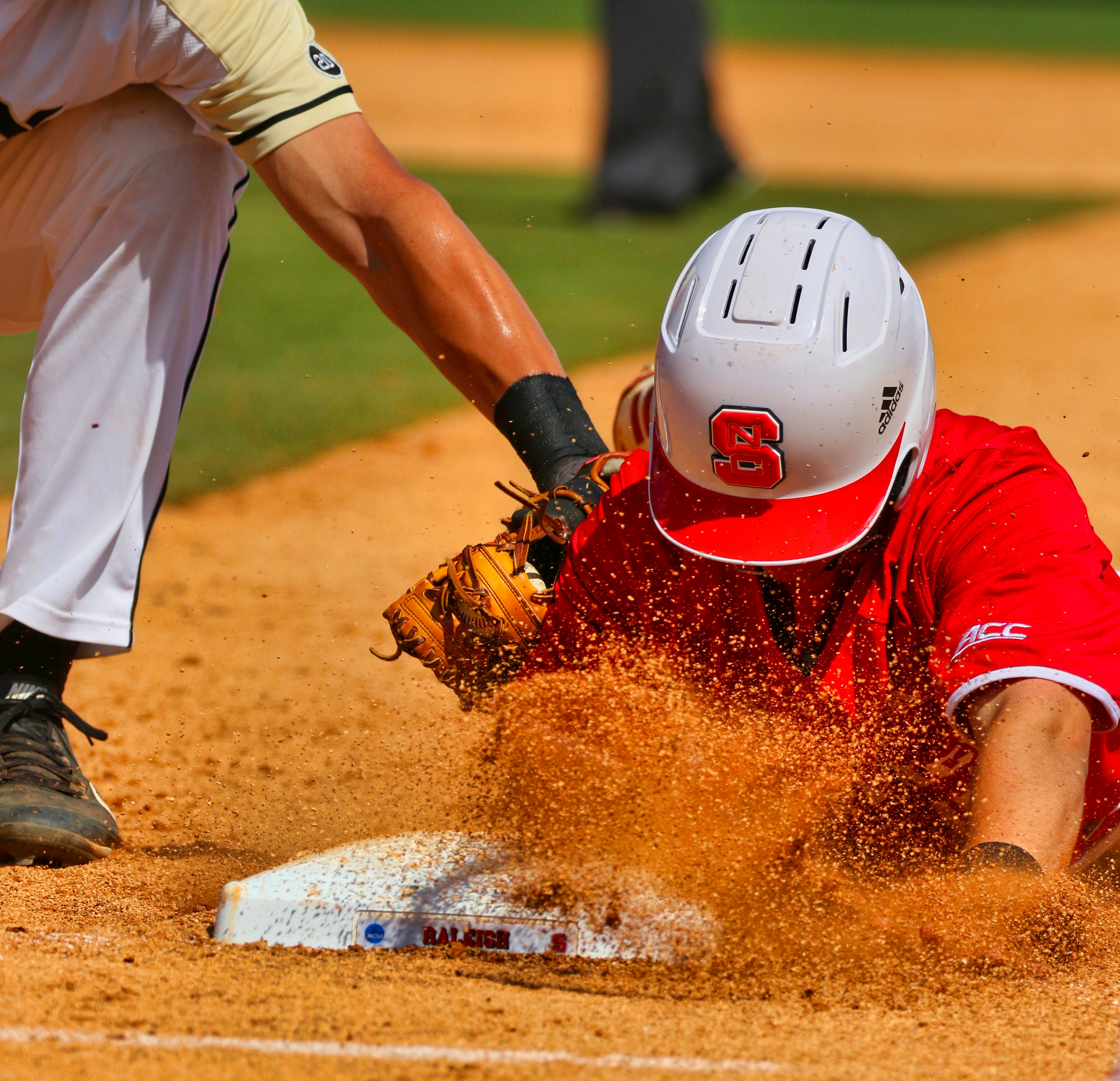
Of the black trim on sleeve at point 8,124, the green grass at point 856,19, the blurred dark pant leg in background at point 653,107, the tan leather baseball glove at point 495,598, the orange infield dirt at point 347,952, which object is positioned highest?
the green grass at point 856,19

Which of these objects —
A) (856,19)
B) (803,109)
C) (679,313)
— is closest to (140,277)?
(679,313)

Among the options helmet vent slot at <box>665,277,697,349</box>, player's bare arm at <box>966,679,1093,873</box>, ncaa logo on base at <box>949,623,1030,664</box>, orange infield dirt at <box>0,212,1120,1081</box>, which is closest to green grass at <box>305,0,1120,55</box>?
orange infield dirt at <box>0,212,1120,1081</box>

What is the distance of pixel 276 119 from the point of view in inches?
121

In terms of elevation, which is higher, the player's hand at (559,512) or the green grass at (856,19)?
the green grass at (856,19)

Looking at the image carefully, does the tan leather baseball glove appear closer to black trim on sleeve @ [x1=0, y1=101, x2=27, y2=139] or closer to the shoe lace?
the shoe lace

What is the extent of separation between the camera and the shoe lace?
300 cm

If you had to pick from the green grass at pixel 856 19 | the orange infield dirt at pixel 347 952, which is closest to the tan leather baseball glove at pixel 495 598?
the orange infield dirt at pixel 347 952

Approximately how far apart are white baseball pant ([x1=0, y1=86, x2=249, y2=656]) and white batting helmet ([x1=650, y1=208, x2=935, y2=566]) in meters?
1.17

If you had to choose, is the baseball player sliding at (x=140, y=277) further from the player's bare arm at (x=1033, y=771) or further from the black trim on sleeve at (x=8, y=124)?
the player's bare arm at (x=1033, y=771)

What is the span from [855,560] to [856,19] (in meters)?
31.7

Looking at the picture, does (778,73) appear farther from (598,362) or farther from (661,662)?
(661,662)

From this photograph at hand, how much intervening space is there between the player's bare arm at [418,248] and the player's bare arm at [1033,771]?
4.17ft

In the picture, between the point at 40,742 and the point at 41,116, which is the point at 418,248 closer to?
the point at 41,116

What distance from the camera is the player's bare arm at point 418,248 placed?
312cm
